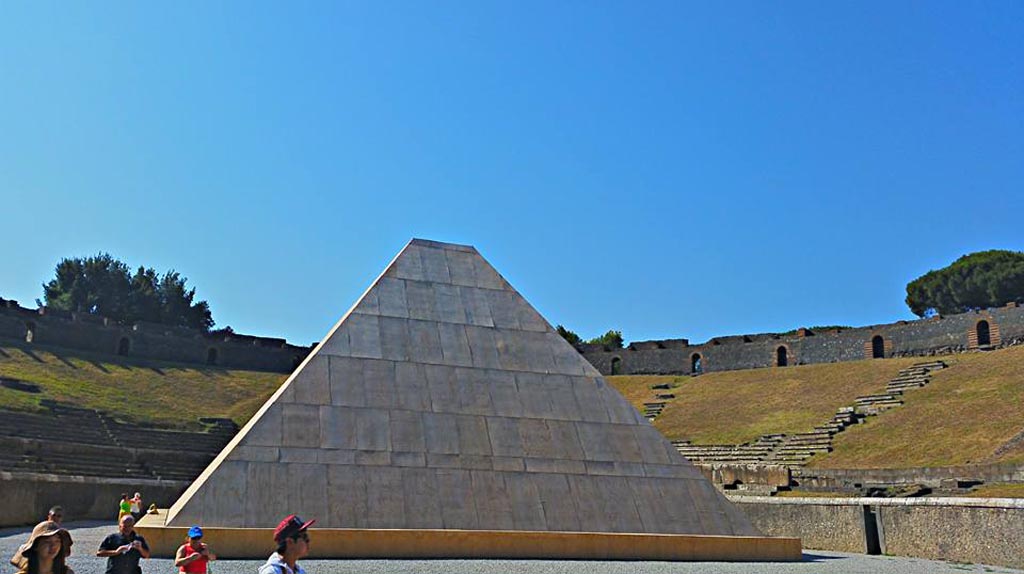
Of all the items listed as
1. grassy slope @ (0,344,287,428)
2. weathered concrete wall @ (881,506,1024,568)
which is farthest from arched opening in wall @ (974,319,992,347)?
weathered concrete wall @ (881,506,1024,568)

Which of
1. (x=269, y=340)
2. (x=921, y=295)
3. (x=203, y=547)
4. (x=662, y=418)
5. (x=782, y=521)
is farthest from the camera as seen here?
(x=921, y=295)

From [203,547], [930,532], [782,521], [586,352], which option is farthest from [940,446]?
[586,352]

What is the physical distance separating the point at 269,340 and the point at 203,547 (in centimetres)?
4679

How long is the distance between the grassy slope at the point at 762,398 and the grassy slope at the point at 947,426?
9.27 ft

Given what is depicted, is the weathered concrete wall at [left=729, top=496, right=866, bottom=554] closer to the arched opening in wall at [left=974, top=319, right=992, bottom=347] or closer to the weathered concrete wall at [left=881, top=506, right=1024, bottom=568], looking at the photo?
the weathered concrete wall at [left=881, top=506, right=1024, bottom=568]

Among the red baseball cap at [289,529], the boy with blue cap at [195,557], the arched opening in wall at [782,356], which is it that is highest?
the arched opening in wall at [782,356]

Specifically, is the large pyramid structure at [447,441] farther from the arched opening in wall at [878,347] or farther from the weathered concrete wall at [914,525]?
the arched opening in wall at [878,347]

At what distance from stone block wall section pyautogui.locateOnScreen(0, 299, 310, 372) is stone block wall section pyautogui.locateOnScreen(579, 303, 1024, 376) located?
17886 millimetres

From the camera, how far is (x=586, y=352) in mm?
51625

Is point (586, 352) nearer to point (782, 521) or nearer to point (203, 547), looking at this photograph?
point (782, 521)

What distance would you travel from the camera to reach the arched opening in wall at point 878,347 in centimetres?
4162

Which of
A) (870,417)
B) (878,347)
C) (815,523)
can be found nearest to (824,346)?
(878,347)

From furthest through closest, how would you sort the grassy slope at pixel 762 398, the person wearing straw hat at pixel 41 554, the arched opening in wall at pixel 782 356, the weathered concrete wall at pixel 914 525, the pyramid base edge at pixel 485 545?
the arched opening in wall at pixel 782 356 < the grassy slope at pixel 762 398 < the weathered concrete wall at pixel 914 525 < the pyramid base edge at pixel 485 545 < the person wearing straw hat at pixel 41 554

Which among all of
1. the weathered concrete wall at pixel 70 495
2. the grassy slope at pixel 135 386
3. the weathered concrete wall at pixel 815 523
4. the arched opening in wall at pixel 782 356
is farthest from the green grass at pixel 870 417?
the grassy slope at pixel 135 386
